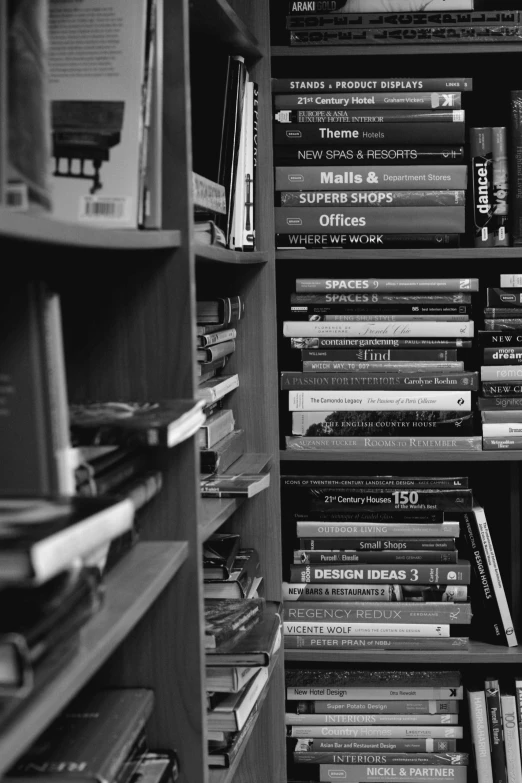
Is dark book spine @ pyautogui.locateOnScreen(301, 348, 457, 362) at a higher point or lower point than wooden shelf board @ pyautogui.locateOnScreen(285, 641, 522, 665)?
higher

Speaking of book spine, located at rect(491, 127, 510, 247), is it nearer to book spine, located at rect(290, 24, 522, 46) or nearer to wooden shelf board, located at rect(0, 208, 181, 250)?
book spine, located at rect(290, 24, 522, 46)

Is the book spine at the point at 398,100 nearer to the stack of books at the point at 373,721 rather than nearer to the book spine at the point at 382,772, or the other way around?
the stack of books at the point at 373,721

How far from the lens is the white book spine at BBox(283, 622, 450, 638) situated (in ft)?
5.91

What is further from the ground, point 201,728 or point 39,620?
point 39,620

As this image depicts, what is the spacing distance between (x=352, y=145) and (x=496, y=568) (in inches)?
33.5

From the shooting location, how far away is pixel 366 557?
1817 mm

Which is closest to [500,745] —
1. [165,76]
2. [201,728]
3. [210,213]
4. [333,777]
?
[333,777]

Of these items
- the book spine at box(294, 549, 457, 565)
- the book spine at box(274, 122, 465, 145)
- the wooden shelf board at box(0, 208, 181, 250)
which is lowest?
the book spine at box(294, 549, 457, 565)

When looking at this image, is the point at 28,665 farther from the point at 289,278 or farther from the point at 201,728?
the point at 289,278

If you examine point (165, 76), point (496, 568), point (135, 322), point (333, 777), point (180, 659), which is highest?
point (165, 76)

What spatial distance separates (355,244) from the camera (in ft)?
5.74

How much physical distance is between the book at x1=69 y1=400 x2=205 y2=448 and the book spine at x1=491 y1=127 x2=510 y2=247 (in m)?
1.00

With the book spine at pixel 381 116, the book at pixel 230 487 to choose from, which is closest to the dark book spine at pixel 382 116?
the book spine at pixel 381 116

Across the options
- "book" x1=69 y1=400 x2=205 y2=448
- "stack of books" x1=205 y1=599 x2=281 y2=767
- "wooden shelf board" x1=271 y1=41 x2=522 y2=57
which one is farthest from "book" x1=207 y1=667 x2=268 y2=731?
"wooden shelf board" x1=271 y1=41 x2=522 y2=57
